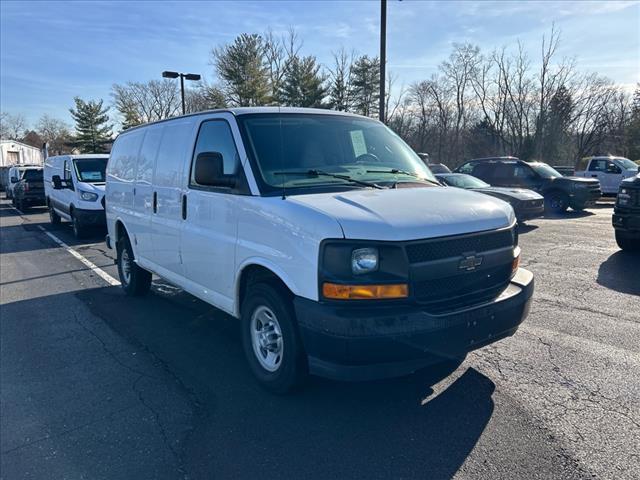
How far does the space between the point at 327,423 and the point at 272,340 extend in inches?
30.5

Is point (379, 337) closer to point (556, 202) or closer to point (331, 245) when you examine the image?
point (331, 245)

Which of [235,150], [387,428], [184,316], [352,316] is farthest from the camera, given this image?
[184,316]

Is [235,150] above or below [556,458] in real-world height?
above

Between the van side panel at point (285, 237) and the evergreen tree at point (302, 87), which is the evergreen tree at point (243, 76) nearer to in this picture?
the evergreen tree at point (302, 87)

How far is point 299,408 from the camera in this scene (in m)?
3.54

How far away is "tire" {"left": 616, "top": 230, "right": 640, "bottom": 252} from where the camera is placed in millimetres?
8867

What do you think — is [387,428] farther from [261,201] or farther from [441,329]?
[261,201]

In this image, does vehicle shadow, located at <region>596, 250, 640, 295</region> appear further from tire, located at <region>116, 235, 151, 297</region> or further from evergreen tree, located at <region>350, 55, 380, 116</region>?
evergreen tree, located at <region>350, 55, 380, 116</region>

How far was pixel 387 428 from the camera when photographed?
10.7 ft

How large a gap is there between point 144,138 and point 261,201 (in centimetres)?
307

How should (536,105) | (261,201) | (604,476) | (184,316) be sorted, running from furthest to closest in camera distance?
(536,105) < (184,316) < (261,201) < (604,476)

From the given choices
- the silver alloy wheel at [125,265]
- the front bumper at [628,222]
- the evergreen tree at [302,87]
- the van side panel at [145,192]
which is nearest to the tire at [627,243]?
the front bumper at [628,222]

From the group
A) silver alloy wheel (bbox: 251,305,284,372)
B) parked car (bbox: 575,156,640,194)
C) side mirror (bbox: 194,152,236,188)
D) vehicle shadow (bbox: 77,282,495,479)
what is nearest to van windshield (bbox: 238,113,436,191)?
side mirror (bbox: 194,152,236,188)

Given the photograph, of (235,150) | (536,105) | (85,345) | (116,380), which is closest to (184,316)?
(85,345)
